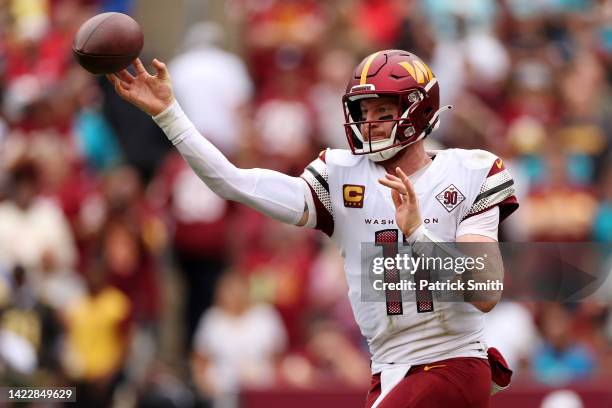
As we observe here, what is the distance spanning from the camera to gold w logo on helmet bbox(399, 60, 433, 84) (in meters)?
5.80

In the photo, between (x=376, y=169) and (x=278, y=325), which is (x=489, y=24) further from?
(x=376, y=169)

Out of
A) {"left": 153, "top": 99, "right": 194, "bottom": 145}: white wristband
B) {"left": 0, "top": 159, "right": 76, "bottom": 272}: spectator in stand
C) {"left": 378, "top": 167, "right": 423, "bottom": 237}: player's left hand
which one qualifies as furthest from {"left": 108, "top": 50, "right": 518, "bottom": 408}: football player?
{"left": 0, "top": 159, "right": 76, "bottom": 272}: spectator in stand

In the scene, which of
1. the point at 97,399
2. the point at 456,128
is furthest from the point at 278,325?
the point at 456,128

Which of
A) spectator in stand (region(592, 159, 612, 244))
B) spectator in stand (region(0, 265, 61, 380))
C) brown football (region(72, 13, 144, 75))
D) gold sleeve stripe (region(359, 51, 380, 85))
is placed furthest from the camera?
spectator in stand (region(592, 159, 612, 244))

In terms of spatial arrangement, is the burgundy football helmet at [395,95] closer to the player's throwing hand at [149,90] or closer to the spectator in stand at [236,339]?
the player's throwing hand at [149,90]

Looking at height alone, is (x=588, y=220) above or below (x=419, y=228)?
below

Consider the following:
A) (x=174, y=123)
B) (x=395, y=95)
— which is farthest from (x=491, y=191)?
(x=174, y=123)

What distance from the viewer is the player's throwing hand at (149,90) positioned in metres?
5.64

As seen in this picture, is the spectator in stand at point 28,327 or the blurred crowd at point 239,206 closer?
the spectator in stand at point 28,327

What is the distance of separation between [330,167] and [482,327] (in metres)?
0.92

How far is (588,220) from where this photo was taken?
35.4ft

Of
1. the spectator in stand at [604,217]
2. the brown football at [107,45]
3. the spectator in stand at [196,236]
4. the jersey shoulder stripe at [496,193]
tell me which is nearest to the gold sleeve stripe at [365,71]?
the jersey shoulder stripe at [496,193]

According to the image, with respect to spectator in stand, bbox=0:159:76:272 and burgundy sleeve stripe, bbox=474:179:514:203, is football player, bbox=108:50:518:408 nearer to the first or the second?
burgundy sleeve stripe, bbox=474:179:514:203

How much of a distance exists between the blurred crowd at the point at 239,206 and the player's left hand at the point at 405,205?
3.89 m
